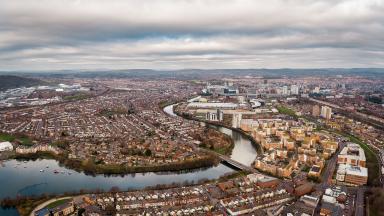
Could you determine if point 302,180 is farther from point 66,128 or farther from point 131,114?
point 131,114

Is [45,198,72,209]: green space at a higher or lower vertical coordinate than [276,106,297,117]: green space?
lower

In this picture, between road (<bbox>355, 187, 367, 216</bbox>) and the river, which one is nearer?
road (<bbox>355, 187, 367, 216</bbox>)

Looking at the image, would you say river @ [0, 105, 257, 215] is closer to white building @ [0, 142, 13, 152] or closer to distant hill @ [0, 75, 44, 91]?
white building @ [0, 142, 13, 152]

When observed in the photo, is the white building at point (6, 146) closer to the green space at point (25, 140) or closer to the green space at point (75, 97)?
the green space at point (25, 140)

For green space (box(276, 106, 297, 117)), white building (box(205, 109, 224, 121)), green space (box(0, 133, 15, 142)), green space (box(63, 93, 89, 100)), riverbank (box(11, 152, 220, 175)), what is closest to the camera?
riverbank (box(11, 152, 220, 175))

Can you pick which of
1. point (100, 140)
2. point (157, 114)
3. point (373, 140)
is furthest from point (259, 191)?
point (157, 114)

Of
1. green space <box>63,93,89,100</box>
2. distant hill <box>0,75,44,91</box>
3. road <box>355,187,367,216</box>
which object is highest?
distant hill <box>0,75,44,91</box>

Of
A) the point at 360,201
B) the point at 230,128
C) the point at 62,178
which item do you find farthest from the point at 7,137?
the point at 360,201

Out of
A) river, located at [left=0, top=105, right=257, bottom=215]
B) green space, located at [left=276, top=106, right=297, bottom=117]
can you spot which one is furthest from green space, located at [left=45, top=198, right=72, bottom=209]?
green space, located at [left=276, top=106, right=297, bottom=117]

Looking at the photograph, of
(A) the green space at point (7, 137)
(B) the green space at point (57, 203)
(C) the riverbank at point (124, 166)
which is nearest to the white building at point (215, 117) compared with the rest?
(C) the riverbank at point (124, 166)
